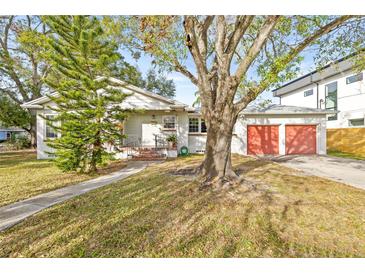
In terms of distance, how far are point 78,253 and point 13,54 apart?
2539cm

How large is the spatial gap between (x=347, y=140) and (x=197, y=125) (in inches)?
482

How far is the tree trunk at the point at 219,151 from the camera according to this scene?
5918 mm

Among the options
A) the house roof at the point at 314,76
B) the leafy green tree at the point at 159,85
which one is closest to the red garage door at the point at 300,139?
the house roof at the point at 314,76

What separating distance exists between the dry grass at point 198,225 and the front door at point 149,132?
26.8 ft

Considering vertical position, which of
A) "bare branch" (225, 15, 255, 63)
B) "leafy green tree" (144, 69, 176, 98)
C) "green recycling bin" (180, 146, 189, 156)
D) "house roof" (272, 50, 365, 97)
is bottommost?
"green recycling bin" (180, 146, 189, 156)

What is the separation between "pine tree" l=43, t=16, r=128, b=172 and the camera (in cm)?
676

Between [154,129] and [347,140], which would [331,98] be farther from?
[154,129]

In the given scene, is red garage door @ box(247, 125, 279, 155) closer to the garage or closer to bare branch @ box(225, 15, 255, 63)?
the garage

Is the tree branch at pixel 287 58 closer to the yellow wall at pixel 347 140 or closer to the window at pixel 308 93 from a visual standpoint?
the yellow wall at pixel 347 140

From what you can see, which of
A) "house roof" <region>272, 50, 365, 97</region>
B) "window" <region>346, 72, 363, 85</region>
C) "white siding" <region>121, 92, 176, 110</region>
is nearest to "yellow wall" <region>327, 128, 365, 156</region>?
"window" <region>346, 72, 363, 85</region>

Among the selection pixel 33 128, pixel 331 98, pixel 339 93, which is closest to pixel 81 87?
pixel 33 128

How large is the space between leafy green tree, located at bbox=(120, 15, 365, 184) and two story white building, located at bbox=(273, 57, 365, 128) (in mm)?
6753

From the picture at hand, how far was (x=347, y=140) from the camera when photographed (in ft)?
49.5
